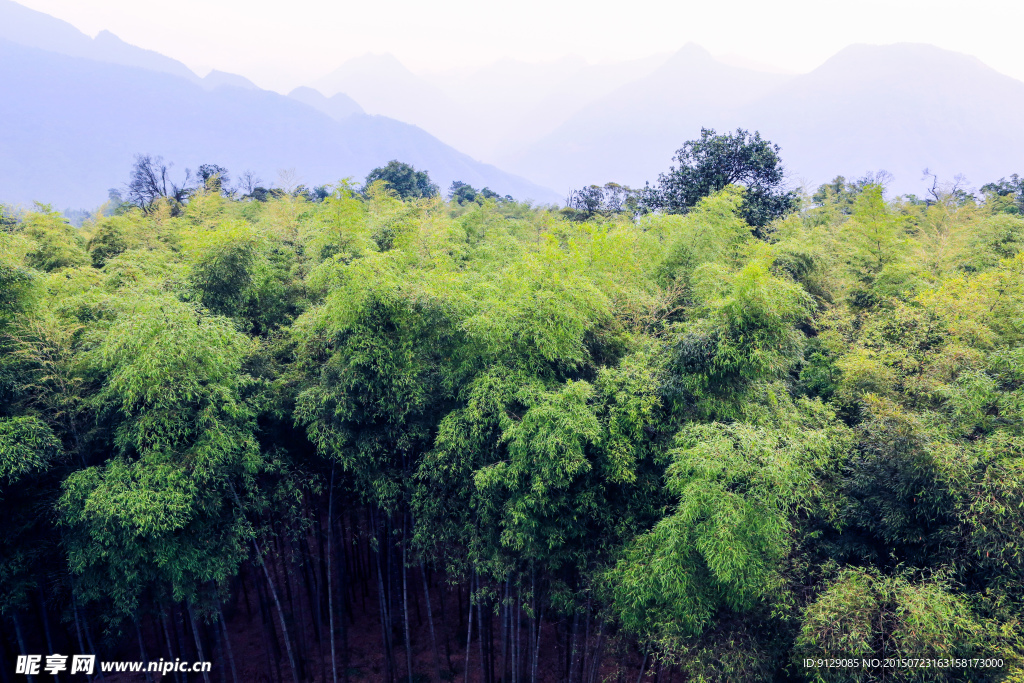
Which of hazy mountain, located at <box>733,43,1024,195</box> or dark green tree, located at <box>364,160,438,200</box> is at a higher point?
hazy mountain, located at <box>733,43,1024,195</box>

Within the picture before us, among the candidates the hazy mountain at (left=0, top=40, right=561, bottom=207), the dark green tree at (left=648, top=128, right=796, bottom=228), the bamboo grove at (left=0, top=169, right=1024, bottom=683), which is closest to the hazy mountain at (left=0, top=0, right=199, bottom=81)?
the hazy mountain at (left=0, top=40, right=561, bottom=207)

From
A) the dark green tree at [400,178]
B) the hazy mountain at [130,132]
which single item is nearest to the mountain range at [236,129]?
the hazy mountain at [130,132]

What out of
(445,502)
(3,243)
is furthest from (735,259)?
(3,243)

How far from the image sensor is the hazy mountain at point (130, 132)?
11619 cm

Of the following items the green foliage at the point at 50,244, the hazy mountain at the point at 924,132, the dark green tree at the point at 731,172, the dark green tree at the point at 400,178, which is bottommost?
the green foliage at the point at 50,244

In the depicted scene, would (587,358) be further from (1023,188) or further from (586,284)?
(1023,188)

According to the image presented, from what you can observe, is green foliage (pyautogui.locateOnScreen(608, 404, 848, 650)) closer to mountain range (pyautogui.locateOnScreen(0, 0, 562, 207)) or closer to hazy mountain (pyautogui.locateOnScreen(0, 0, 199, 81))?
mountain range (pyautogui.locateOnScreen(0, 0, 562, 207))

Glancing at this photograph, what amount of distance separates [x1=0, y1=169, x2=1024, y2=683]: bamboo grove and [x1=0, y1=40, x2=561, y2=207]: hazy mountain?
349 ft

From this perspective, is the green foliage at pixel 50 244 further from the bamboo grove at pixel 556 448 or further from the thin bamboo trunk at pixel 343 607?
the thin bamboo trunk at pixel 343 607

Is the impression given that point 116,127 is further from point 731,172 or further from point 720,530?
point 720,530

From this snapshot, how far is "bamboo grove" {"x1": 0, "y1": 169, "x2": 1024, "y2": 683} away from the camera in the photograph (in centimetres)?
479

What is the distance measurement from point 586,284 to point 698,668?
4351 millimetres

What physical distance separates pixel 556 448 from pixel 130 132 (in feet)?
585

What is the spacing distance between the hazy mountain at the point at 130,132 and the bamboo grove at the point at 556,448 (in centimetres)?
10652
